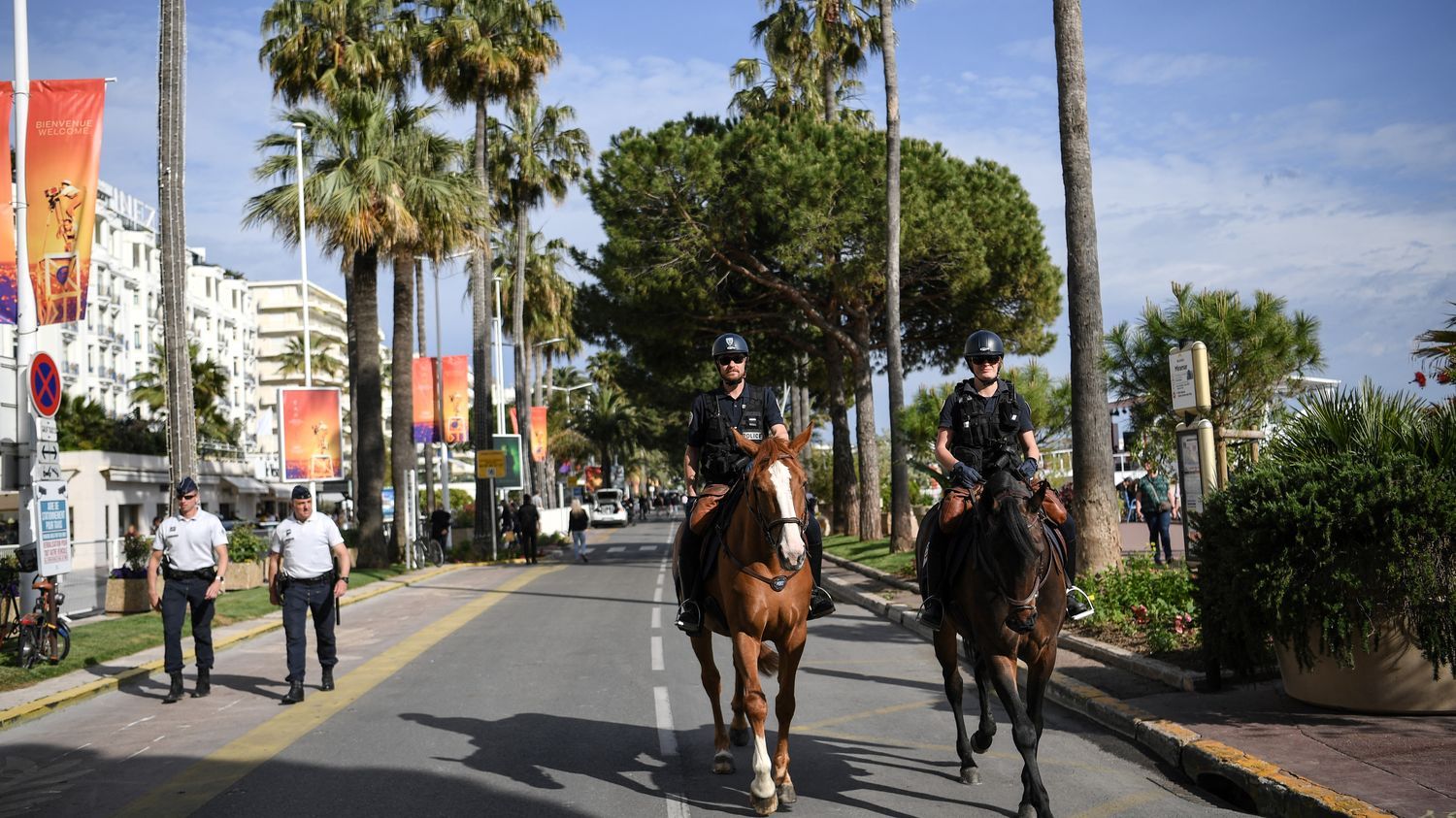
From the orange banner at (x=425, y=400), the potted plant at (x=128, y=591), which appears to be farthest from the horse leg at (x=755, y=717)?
the orange banner at (x=425, y=400)

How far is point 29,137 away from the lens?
15523 millimetres

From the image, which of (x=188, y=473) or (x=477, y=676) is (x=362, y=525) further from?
(x=477, y=676)

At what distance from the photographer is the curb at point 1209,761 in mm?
5977

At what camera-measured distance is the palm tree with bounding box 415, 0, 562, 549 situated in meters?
34.8

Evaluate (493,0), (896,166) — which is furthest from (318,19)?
(896,166)

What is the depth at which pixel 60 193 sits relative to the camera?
15570 mm

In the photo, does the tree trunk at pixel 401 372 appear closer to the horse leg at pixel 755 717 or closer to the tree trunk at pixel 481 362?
the tree trunk at pixel 481 362

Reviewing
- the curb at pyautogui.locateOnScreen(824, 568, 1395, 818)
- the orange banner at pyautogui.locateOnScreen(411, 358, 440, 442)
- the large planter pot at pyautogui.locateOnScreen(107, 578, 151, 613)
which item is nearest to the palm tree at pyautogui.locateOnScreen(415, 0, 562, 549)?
the orange banner at pyautogui.locateOnScreen(411, 358, 440, 442)

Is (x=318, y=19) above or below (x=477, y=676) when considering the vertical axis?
above

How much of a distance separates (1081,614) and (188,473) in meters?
15.2

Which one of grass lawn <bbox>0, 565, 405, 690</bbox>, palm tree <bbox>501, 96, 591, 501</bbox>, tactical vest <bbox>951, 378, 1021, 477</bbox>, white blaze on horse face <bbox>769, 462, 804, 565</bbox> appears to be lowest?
grass lawn <bbox>0, 565, 405, 690</bbox>

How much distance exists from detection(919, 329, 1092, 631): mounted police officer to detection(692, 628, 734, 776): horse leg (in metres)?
1.38

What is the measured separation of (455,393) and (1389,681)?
38.0 metres

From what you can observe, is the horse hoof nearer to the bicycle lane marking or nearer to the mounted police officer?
the mounted police officer
